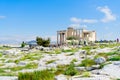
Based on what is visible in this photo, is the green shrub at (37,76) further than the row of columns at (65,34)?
No

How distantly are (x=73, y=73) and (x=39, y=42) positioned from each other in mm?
49653

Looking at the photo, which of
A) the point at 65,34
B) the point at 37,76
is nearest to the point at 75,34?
the point at 65,34

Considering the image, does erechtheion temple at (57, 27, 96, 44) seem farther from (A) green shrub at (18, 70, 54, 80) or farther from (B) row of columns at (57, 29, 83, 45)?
(A) green shrub at (18, 70, 54, 80)

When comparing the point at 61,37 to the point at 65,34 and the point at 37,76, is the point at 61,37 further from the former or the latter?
the point at 37,76

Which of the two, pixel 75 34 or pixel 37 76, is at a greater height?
pixel 75 34

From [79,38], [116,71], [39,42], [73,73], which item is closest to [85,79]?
[73,73]

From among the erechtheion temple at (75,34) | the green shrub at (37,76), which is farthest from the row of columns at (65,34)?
the green shrub at (37,76)

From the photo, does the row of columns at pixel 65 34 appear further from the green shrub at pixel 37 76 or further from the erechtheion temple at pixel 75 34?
the green shrub at pixel 37 76

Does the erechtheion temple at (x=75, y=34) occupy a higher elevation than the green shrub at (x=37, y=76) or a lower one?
higher

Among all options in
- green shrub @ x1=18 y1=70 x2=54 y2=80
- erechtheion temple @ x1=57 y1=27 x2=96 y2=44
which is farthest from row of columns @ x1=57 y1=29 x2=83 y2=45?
green shrub @ x1=18 y1=70 x2=54 y2=80

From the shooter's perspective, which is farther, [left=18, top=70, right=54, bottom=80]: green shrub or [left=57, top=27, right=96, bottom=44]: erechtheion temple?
[left=57, top=27, right=96, bottom=44]: erechtheion temple

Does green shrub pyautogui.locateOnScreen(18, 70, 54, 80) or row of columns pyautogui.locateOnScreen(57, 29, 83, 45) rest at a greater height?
row of columns pyautogui.locateOnScreen(57, 29, 83, 45)

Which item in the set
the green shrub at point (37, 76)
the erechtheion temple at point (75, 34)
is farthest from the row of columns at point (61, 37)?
the green shrub at point (37, 76)

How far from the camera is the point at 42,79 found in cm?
981
